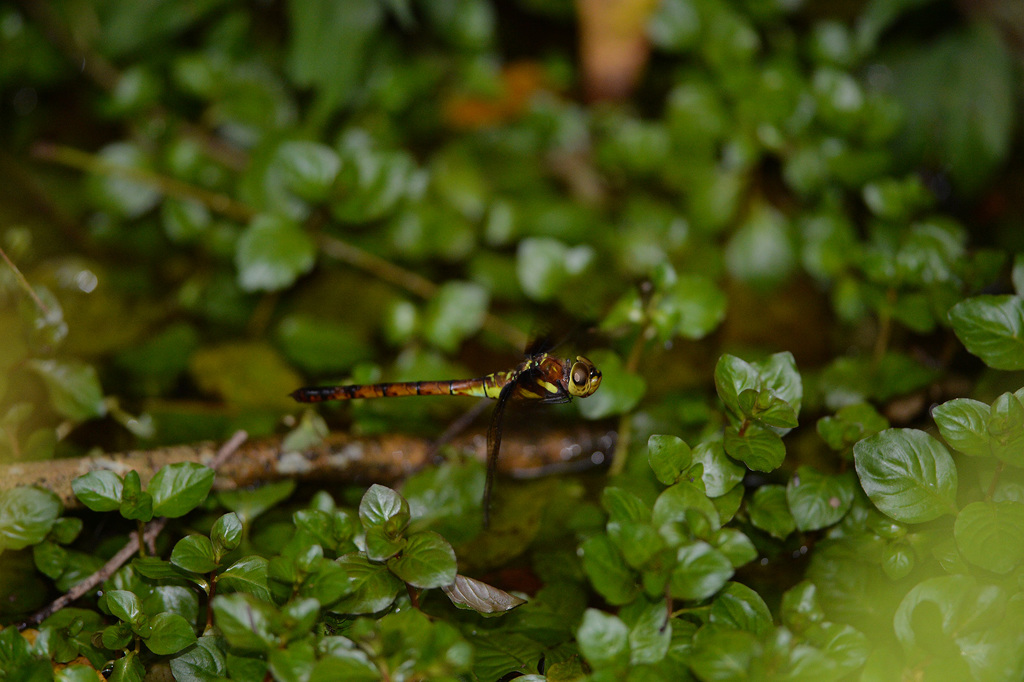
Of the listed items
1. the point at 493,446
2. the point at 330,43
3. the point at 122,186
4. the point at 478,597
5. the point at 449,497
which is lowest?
the point at 449,497

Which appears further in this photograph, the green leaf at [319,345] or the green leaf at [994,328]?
the green leaf at [319,345]

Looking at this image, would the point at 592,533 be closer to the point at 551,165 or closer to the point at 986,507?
the point at 986,507

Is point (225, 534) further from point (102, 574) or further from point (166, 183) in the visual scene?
point (166, 183)

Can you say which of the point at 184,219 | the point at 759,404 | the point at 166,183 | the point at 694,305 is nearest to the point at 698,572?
the point at 759,404

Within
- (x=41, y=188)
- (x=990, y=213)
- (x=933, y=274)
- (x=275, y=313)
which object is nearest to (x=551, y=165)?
(x=275, y=313)

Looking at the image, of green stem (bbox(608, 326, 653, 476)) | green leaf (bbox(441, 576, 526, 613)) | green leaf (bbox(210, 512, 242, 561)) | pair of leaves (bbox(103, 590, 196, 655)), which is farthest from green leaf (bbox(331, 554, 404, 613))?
green stem (bbox(608, 326, 653, 476))

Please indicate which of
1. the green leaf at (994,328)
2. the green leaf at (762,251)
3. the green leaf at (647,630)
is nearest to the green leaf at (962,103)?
the green leaf at (762,251)

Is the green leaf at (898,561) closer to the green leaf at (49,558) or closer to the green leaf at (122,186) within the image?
the green leaf at (49,558)
